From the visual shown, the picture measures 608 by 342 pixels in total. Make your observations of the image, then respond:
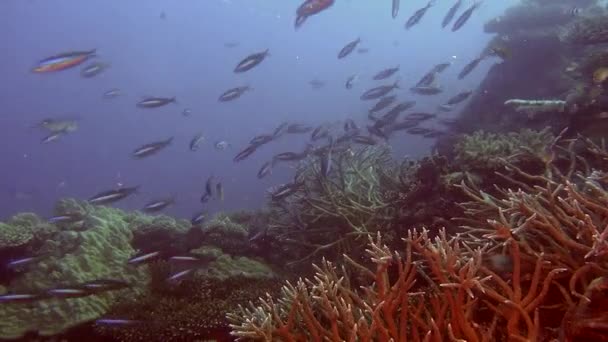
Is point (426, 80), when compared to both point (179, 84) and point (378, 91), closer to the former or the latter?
point (378, 91)

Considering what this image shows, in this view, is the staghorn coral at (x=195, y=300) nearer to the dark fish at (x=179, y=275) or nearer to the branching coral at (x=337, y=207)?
the dark fish at (x=179, y=275)

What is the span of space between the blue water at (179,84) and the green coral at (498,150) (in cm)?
2358

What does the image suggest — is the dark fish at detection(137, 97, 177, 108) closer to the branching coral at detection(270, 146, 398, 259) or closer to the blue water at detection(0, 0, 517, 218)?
the branching coral at detection(270, 146, 398, 259)

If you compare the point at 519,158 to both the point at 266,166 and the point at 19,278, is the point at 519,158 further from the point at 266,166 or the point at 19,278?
the point at 19,278

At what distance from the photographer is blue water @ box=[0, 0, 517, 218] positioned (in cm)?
5369

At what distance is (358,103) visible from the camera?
211ft

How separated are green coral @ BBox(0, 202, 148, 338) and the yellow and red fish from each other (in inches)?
112

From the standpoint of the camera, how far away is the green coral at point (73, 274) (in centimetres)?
621

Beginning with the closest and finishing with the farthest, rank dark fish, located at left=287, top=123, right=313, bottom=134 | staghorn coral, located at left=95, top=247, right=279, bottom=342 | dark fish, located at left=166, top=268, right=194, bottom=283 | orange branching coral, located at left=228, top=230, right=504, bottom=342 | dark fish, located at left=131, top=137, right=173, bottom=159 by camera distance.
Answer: orange branching coral, located at left=228, top=230, right=504, bottom=342
staghorn coral, located at left=95, top=247, right=279, bottom=342
dark fish, located at left=166, top=268, right=194, bottom=283
dark fish, located at left=131, top=137, right=173, bottom=159
dark fish, located at left=287, top=123, right=313, bottom=134

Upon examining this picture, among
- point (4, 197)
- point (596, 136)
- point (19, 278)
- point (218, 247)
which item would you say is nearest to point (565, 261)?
point (596, 136)

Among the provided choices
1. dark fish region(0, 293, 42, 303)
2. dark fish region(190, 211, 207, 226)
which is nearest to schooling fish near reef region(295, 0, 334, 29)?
dark fish region(190, 211, 207, 226)

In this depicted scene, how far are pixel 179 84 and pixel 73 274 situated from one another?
102254 mm

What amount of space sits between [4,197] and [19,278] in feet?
196

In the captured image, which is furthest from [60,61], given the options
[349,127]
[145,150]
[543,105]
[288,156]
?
[543,105]
